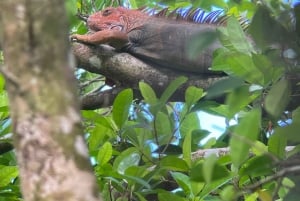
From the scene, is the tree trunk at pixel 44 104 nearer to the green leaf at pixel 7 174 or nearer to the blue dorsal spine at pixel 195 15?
the green leaf at pixel 7 174

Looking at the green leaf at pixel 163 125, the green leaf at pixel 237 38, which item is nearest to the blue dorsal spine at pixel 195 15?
the green leaf at pixel 237 38

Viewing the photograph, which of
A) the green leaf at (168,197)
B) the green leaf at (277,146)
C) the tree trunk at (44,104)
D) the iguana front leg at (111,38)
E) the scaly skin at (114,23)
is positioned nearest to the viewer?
the tree trunk at (44,104)

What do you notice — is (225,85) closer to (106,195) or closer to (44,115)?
(44,115)

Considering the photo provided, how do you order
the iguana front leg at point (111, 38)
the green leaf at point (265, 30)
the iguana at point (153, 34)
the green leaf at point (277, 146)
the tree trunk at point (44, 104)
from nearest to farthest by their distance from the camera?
the tree trunk at point (44, 104) → the green leaf at point (265, 30) → the green leaf at point (277, 146) → the iguana at point (153, 34) → the iguana front leg at point (111, 38)

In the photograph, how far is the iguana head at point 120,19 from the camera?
12.8ft

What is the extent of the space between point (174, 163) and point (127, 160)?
5.0 inches

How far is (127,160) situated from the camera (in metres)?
1.74

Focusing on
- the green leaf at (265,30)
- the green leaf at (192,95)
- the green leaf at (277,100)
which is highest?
the green leaf at (265,30)

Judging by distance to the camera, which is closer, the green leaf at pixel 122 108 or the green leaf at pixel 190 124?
the green leaf at pixel 122 108

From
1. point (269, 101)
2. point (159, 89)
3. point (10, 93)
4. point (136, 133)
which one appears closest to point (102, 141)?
point (136, 133)

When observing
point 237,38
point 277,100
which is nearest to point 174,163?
point 237,38

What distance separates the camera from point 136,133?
6.54 feet

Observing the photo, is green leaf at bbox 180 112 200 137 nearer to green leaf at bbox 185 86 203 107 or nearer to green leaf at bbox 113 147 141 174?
green leaf at bbox 185 86 203 107

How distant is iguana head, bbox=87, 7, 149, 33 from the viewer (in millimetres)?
3889
